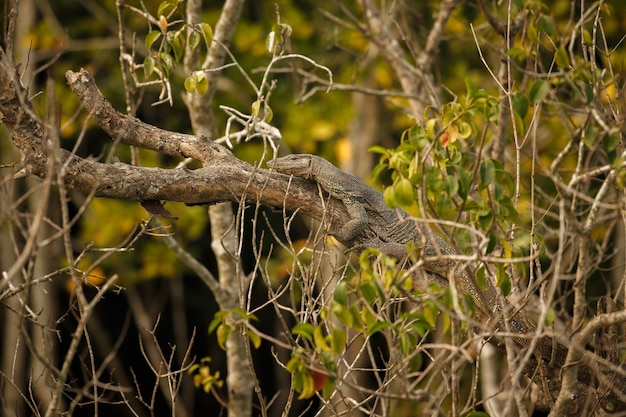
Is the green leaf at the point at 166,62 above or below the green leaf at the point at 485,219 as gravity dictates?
above

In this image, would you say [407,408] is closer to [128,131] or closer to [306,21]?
[306,21]

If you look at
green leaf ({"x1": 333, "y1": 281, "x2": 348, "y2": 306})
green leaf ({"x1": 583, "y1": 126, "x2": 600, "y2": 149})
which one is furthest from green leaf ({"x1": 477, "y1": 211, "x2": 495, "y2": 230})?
green leaf ({"x1": 333, "y1": 281, "x2": 348, "y2": 306})

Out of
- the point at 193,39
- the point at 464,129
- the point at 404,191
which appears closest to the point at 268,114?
the point at 193,39

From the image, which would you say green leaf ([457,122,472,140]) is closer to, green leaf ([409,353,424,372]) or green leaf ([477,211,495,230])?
green leaf ([477,211,495,230])

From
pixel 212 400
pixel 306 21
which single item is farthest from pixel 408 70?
pixel 212 400

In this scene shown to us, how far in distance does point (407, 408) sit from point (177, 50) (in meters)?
7.29

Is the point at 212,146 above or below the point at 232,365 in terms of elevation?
above

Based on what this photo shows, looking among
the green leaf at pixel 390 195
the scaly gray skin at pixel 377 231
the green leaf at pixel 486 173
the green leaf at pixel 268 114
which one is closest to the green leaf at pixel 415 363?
the green leaf at pixel 390 195

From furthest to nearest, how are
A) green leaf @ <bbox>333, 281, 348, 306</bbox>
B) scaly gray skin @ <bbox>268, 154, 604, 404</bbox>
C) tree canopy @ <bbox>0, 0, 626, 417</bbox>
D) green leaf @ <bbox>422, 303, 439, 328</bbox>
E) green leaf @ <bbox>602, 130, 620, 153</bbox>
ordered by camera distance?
scaly gray skin @ <bbox>268, 154, 604, 404</bbox> → green leaf @ <bbox>602, 130, 620, 153</bbox> → tree canopy @ <bbox>0, 0, 626, 417</bbox> → green leaf @ <bbox>422, 303, 439, 328</bbox> → green leaf @ <bbox>333, 281, 348, 306</bbox>

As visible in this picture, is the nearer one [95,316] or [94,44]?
[94,44]

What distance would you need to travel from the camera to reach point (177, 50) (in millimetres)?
4141

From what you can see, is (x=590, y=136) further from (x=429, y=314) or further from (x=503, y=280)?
(x=429, y=314)

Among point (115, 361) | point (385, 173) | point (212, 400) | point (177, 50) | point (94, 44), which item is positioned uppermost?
point (177, 50)

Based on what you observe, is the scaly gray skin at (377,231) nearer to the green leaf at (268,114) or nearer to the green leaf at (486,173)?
the green leaf at (268,114)
